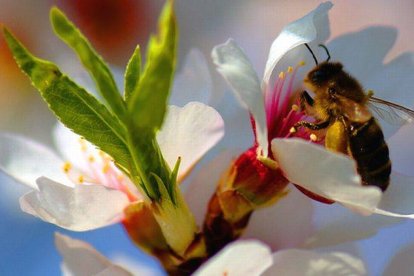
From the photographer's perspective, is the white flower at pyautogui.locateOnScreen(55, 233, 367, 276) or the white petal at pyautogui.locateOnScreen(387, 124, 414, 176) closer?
the white flower at pyautogui.locateOnScreen(55, 233, 367, 276)

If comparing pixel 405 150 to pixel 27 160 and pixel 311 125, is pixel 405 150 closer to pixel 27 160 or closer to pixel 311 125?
pixel 311 125

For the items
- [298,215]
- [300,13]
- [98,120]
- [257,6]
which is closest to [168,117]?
[98,120]

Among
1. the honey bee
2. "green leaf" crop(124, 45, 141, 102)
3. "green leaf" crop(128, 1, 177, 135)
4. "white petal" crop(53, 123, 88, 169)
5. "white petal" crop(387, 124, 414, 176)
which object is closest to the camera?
"green leaf" crop(128, 1, 177, 135)

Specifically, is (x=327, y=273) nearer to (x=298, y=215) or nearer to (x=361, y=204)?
(x=361, y=204)

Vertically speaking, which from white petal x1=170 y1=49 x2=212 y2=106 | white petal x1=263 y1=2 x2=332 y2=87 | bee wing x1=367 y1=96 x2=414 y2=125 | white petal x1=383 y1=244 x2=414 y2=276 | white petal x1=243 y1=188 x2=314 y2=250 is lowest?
white petal x1=383 y1=244 x2=414 y2=276

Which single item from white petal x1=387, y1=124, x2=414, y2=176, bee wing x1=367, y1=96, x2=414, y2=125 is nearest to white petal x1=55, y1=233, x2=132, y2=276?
bee wing x1=367, y1=96, x2=414, y2=125

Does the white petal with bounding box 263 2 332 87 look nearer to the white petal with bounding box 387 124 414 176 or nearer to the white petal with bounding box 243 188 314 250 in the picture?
the white petal with bounding box 243 188 314 250

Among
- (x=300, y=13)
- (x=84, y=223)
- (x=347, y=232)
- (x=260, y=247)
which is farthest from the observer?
(x=300, y=13)
